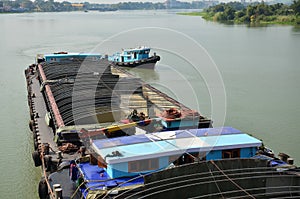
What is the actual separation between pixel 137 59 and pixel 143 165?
674 inches

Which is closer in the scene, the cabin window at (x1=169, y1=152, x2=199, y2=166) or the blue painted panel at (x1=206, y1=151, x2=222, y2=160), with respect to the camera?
the cabin window at (x1=169, y1=152, x2=199, y2=166)

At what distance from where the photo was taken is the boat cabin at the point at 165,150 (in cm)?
609

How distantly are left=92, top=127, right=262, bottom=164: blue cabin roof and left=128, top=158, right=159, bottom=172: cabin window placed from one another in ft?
0.30

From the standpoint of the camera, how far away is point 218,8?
7294 cm

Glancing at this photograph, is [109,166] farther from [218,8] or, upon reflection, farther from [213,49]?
[218,8]

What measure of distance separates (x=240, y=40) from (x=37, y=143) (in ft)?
92.0

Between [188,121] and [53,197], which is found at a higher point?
[188,121]

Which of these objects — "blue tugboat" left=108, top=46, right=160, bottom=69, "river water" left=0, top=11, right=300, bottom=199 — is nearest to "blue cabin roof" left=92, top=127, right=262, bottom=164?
"river water" left=0, top=11, right=300, bottom=199

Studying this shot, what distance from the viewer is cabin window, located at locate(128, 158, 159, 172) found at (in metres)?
6.12

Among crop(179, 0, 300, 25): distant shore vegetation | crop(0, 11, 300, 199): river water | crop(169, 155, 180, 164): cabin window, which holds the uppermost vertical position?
crop(179, 0, 300, 25): distant shore vegetation

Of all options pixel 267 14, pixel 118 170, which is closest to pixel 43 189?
pixel 118 170

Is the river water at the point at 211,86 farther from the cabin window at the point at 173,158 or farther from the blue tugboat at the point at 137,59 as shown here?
the cabin window at the point at 173,158

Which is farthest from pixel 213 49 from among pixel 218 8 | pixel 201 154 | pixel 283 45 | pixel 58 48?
pixel 218 8

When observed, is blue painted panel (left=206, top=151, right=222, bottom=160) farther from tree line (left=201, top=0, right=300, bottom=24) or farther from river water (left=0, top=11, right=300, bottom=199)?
tree line (left=201, top=0, right=300, bottom=24)
